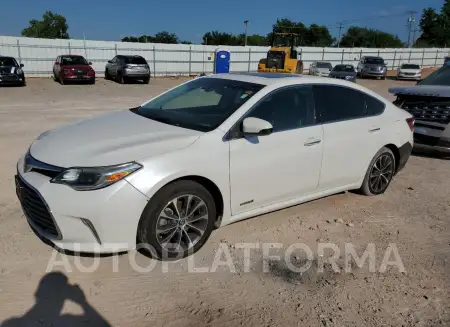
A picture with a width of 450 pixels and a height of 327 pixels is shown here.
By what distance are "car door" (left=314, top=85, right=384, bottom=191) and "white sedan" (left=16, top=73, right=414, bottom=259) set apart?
0.01 metres

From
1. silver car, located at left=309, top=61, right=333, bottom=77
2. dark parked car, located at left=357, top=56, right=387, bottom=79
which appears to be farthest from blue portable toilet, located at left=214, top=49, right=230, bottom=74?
dark parked car, located at left=357, top=56, right=387, bottom=79

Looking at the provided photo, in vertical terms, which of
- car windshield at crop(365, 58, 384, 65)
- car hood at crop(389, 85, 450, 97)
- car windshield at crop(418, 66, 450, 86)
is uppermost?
car windshield at crop(365, 58, 384, 65)

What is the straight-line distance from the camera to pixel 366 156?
4715mm

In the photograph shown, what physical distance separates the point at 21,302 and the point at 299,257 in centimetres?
227

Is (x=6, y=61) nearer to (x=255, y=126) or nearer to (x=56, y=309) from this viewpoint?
(x=255, y=126)

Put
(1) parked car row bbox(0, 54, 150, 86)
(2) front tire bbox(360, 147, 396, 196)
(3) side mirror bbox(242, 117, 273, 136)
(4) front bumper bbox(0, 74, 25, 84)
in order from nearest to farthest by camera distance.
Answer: (3) side mirror bbox(242, 117, 273, 136)
(2) front tire bbox(360, 147, 396, 196)
(4) front bumper bbox(0, 74, 25, 84)
(1) parked car row bbox(0, 54, 150, 86)

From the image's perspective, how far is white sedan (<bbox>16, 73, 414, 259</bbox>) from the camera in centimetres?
299

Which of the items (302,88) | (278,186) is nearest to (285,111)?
(302,88)

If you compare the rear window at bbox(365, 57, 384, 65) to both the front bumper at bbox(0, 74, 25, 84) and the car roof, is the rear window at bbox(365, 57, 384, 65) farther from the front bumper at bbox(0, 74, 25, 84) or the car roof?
the car roof

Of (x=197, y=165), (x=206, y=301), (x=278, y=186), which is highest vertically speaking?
(x=197, y=165)

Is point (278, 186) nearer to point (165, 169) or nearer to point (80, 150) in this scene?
point (165, 169)

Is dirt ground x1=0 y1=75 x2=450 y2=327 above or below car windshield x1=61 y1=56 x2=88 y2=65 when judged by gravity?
below

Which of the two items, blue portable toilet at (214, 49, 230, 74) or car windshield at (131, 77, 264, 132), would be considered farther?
blue portable toilet at (214, 49, 230, 74)

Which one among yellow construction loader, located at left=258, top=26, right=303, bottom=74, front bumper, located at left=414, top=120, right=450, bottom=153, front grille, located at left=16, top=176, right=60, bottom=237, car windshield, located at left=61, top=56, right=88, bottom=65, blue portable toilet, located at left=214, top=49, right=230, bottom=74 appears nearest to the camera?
front grille, located at left=16, top=176, right=60, bottom=237
